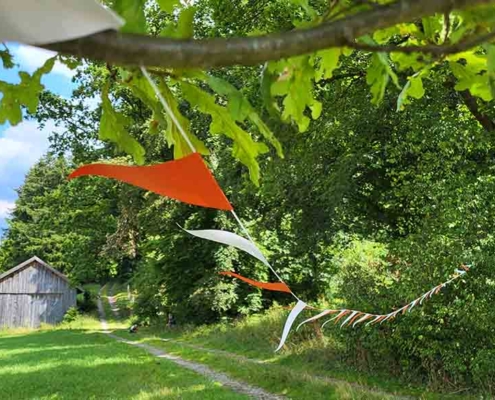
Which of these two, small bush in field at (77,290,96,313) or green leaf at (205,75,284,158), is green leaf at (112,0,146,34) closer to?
green leaf at (205,75,284,158)

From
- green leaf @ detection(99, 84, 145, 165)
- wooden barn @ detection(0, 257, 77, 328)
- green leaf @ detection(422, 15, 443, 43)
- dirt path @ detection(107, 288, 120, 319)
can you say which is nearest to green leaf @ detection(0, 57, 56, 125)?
green leaf @ detection(99, 84, 145, 165)

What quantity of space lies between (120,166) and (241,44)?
24.6 inches

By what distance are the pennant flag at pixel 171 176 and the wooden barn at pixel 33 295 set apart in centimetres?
3614

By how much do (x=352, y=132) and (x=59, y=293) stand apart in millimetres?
29924

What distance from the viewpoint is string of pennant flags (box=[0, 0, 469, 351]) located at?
86 cm

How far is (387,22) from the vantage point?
98 centimetres

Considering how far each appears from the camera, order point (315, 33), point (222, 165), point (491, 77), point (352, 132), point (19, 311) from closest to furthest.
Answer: point (315, 33), point (491, 77), point (352, 132), point (222, 165), point (19, 311)

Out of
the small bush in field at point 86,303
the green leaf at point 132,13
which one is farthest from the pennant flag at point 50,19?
the small bush in field at point 86,303

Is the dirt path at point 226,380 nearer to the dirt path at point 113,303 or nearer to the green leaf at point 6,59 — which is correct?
the green leaf at point 6,59

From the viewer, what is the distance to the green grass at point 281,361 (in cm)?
809

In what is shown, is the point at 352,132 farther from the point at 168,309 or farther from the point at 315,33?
the point at 168,309

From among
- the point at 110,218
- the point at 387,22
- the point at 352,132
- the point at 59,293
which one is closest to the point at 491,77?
the point at 387,22

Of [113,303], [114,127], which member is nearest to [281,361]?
[114,127]

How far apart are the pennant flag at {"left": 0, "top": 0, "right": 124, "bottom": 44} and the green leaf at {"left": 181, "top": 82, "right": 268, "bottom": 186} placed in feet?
2.13
